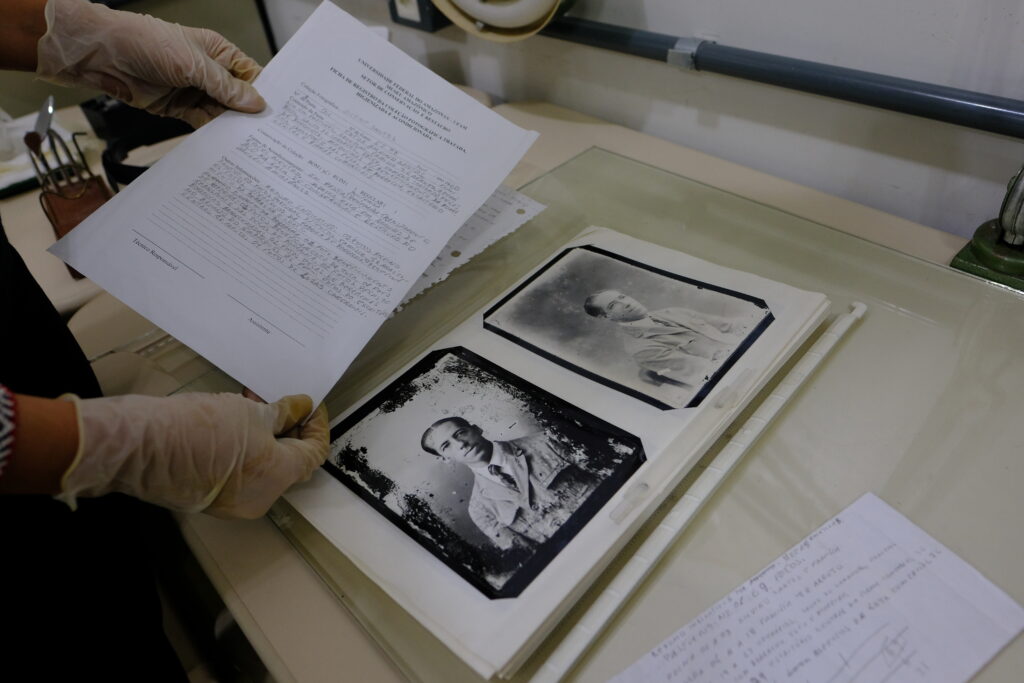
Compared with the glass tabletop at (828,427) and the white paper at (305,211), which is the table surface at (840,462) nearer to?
the glass tabletop at (828,427)

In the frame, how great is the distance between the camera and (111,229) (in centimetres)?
66


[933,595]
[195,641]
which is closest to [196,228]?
[195,641]

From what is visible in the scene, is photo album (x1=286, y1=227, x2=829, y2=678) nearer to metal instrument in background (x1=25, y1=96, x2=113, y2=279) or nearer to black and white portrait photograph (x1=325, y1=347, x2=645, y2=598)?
black and white portrait photograph (x1=325, y1=347, x2=645, y2=598)

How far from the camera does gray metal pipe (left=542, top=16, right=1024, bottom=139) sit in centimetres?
69

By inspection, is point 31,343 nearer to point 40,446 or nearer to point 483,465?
point 40,446

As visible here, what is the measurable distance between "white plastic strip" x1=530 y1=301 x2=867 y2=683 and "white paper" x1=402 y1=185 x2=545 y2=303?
408mm

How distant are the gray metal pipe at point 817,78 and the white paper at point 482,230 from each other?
11.8 inches

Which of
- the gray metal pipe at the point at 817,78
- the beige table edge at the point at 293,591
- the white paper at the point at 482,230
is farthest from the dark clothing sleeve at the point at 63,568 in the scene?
the gray metal pipe at the point at 817,78

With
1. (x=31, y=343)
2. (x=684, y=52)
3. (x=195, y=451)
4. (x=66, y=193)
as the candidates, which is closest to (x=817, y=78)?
(x=684, y=52)

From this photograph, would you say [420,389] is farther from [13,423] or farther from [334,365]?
[13,423]

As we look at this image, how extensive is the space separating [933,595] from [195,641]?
0.84 metres

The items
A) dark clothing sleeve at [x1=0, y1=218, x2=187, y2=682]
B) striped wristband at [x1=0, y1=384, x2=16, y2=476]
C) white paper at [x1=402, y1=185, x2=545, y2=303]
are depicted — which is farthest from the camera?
white paper at [x1=402, y1=185, x2=545, y2=303]

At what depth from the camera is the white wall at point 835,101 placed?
2.35 feet

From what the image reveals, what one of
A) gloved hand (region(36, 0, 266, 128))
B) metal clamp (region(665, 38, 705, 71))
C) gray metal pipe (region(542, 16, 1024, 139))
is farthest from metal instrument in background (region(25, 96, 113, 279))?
metal clamp (region(665, 38, 705, 71))
